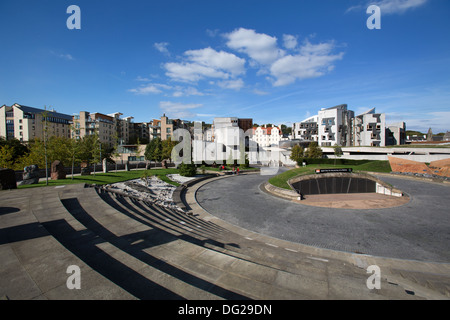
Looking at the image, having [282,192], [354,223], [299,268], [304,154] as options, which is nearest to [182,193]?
[282,192]

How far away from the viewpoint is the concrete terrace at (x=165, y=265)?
15.0 feet

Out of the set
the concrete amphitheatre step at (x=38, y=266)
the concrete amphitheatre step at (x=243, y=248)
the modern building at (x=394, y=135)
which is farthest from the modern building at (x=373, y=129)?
the concrete amphitheatre step at (x=38, y=266)

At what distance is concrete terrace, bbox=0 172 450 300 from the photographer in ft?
15.0

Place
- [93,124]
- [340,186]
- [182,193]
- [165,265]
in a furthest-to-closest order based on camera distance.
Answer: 1. [93,124]
2. [340,186]
3. [182,193]
4. [165,265]

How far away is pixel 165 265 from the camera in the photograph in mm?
6008

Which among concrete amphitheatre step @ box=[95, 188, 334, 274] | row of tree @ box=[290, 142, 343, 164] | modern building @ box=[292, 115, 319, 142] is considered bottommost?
concrete amphitheatre step @ box=[95, 188, 334, 274]

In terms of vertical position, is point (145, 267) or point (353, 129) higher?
point (353, 129)

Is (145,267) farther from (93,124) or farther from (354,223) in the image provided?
(93,124)

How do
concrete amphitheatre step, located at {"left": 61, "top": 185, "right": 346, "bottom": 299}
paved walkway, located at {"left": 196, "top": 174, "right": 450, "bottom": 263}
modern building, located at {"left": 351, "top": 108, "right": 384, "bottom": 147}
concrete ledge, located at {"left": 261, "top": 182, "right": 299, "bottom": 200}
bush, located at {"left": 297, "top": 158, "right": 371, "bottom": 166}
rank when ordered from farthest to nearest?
modern building, located at {"left": 351, "top": 108, "right": 384, "bottom": 147} < bush, located at {"left": 297, "top": 158, "right": 371, "bottom": 166} < concrete ledge, located at {"left": 261, "top": 182, "right": 299, "bottom": 200} < paved walkway, located at {"left": 196, "top": 174, "right": 450, "bottom": 263} < concrete amphitheatre step, located at {"left": 61, "top": 185, "right": 346, "bottom": 299}

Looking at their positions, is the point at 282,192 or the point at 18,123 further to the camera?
the point at 18,123

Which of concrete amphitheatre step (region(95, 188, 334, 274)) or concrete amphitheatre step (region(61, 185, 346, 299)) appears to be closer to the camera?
concrete amphitheatre step (region(61, 185, 346, 299))

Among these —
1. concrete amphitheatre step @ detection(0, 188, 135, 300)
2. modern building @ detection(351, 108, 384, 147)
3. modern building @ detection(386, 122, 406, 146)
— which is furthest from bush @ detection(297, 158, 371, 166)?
concrete amphitheatre step @ detection(0, 188, 135, 300)

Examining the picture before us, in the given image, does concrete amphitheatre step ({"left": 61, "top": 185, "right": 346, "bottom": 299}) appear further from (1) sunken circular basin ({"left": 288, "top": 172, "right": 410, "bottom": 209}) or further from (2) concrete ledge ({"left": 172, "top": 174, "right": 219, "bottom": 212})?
(1) sunken circular basin ({"left": 288, "top": 172, "right": 410, "bottom": 209})
